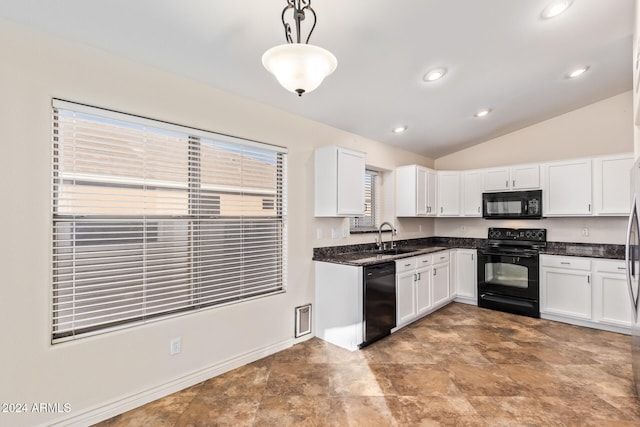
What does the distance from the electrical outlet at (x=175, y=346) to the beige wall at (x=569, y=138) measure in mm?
5061

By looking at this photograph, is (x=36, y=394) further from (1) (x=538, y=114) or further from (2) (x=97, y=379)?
(1) (x=538, y=114)

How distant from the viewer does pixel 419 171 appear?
15.5ft

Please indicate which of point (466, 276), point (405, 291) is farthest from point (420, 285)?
point (466, 276)

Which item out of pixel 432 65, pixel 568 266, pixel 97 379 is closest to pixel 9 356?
pixel 97 379

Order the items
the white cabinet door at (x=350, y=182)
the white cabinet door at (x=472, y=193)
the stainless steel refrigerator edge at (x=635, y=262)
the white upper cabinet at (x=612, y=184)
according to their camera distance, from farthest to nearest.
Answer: the white cabinet door at (x=472, y=193) < the white upper cabinet at (x=612, y=184) < the white cabinet door at (x=350, y=182) < the stainless steel refrigerator edge at (x=635, y=262)

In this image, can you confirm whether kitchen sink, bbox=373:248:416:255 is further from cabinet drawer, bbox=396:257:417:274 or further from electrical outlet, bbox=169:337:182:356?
electrical outlet, bbox=169:337:182:356

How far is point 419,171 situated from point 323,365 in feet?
10.3

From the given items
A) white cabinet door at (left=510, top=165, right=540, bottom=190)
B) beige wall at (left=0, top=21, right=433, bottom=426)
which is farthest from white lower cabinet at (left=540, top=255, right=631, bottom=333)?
beige wall at (left=0, top=21, right=433, bottom=426)

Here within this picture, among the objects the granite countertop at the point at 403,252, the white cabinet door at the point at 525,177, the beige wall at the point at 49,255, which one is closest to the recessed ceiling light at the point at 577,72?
the white cabinet door at the point at 525,177

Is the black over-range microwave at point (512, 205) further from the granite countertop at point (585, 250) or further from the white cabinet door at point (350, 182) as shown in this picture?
the white cabinet door at point (350, 182)

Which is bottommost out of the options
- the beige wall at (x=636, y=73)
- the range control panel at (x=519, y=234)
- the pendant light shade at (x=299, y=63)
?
the range control panel at (x=519, y=234)

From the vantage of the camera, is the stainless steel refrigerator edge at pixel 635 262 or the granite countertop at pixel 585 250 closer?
the stainless steel refrigerator edge at pixel 635 262

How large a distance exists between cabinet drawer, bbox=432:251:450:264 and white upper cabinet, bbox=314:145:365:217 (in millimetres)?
1520

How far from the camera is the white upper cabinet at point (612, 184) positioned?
3723 mm
